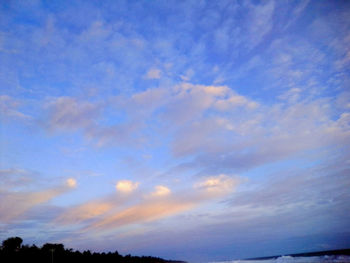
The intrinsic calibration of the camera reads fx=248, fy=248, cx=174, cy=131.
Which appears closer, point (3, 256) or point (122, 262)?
point (3, 256)

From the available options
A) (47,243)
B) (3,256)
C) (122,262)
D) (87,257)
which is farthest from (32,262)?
(122,262)

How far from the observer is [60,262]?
6134 cm

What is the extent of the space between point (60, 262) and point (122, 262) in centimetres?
2651

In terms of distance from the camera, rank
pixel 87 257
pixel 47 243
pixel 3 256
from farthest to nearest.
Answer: pixel 47 243
pixel 87 257
pixel 3 256

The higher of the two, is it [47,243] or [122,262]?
[47,243]

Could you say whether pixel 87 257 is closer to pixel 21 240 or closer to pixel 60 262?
pixel 60 262

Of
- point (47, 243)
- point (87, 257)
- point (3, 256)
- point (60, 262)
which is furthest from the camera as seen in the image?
point (47, 243)

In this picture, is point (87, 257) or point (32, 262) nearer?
point (32, 262)

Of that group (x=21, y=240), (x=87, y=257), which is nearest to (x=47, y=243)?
(x=21, y=240)

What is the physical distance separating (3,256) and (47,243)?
29735 mm

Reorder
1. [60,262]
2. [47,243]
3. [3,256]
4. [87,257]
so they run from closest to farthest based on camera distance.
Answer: [3,256] → [60,262] → [87,257] → [47,243]

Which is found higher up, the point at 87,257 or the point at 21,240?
the point at 21,240

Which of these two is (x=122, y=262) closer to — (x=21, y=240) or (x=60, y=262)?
(x=60, y=262)

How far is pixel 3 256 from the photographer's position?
53125 mm
